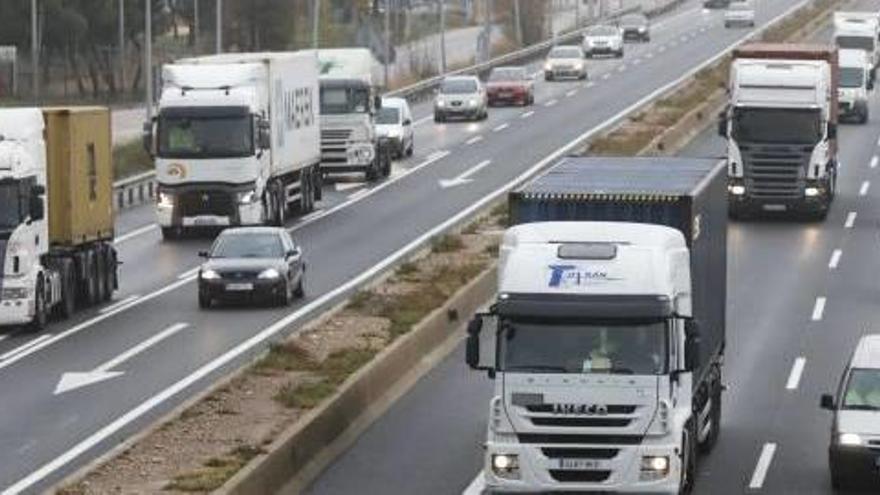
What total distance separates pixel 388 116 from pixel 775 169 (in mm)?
22354

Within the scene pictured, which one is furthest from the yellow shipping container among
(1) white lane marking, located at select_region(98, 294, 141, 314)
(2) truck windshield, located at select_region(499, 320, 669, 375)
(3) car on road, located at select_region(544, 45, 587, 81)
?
(3) car on road, located at select_region(544, 45, 587, 81)

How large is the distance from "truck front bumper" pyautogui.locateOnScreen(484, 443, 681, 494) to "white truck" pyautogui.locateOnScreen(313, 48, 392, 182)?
45164mm

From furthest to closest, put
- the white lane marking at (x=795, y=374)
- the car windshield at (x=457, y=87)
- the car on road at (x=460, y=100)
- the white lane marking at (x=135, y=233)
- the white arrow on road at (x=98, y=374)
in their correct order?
the car windshield at (x=457, y=87) → the car on road at (x=460, y=100) → the white lane marking at (x=135, y=233) → the white arrow on road at (x=98, y=374) → the white lane marking at (x=795, y=374)

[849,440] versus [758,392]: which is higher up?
[849,440]

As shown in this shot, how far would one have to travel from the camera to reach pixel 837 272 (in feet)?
160

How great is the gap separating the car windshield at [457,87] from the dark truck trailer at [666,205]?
6210 cm

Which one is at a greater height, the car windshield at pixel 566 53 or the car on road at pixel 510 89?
the car windshield at pixel 566 53

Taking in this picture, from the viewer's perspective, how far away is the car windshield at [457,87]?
92.1 meters

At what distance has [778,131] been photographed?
5666cm

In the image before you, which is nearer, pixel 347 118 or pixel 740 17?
pixel 347 118

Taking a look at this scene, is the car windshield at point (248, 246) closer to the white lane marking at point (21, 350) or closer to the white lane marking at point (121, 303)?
the white lane marking at point (121, 303)

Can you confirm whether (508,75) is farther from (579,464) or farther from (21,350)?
(579,464)

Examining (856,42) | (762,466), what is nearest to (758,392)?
(762,466)

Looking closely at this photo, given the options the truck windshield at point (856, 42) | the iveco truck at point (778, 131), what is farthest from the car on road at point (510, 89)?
the iveco truck at point (778, 131)
